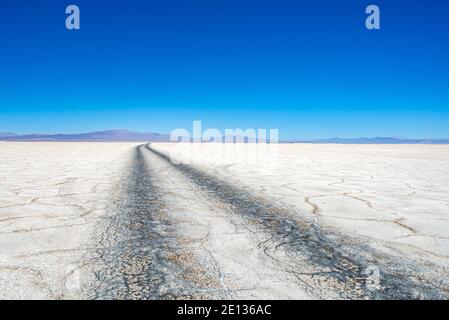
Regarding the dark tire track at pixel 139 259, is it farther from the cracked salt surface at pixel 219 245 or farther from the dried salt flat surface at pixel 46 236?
the dried salt flat surface at pixel 46 236

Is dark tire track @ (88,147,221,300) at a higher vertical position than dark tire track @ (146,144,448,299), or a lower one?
higher

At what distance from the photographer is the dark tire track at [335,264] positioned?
1.83 m

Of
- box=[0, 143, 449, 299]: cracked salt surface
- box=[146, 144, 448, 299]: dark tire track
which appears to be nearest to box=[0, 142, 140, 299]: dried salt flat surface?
box=[0, 143, 449, 299]: cracked salt surface

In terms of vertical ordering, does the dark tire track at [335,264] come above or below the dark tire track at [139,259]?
below

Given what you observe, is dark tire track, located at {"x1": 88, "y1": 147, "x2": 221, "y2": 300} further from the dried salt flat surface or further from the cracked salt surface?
the dried salt flat surface

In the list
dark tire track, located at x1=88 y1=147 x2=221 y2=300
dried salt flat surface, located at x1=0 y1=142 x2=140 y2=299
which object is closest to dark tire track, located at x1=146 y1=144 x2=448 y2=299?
dark tire track, located at x1=88 y1=147 x2=221 y2=300

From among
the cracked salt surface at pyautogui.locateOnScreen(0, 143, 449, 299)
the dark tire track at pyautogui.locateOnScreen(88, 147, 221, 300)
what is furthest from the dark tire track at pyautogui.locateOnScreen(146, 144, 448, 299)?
the dark tire track at pyautogui.locateOnScreen(88, 147, 221, 300)

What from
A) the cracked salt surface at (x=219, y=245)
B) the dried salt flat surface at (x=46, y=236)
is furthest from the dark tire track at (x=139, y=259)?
the dried salt flat surface at (x=46, y=236)

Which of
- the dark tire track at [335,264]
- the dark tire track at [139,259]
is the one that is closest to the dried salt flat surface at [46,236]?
the dark tire track at [139,259]

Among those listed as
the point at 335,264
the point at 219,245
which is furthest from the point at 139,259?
the point at 335,264

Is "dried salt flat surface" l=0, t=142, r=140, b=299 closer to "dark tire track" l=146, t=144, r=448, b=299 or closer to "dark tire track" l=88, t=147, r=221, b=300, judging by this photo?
"dark tire track" l=88, t=147, r=221, b=300

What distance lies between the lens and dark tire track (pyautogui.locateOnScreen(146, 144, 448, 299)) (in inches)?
72.0

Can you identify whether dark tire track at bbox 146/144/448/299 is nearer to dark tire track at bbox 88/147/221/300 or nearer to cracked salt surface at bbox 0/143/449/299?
cracked salt surface at bbox 0/143/449/299

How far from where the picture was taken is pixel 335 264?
2229mm
